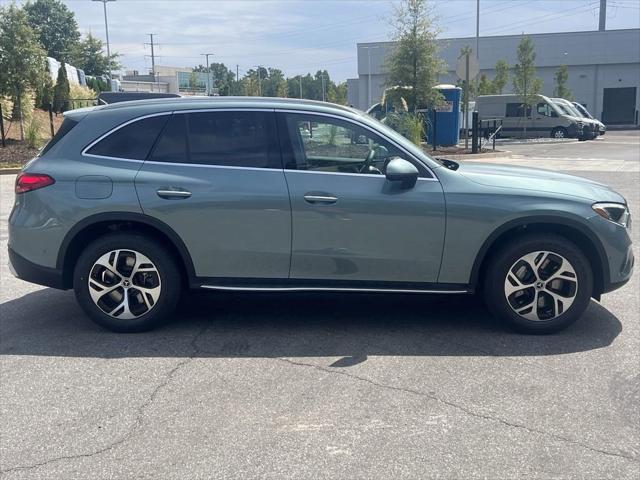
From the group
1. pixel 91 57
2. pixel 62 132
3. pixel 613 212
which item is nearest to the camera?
pixel 613 212

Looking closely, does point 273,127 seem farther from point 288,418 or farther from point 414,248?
point 288,418

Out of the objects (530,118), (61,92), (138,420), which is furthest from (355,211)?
(530,118)

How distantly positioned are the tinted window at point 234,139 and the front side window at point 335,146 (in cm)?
17

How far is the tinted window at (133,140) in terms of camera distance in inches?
206

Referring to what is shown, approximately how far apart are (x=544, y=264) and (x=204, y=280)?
2.55 metres

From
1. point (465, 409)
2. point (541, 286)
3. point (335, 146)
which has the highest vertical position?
point (335, 146)

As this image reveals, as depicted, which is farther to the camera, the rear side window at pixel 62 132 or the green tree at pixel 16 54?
the green tree at pixel 16 54

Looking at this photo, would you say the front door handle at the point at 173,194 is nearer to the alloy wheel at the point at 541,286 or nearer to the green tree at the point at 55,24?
the alloy wheel at the point at 541,286

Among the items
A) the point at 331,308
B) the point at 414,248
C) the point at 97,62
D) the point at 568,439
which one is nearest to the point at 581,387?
the point at 568,439

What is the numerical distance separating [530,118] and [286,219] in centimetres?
3462

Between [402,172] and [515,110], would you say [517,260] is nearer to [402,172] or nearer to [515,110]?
[402,172]

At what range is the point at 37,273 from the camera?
5211 millimetres

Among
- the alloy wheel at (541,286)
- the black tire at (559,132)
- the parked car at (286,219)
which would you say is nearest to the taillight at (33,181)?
the parked car at (286,219)

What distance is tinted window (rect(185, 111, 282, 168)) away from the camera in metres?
5.15
